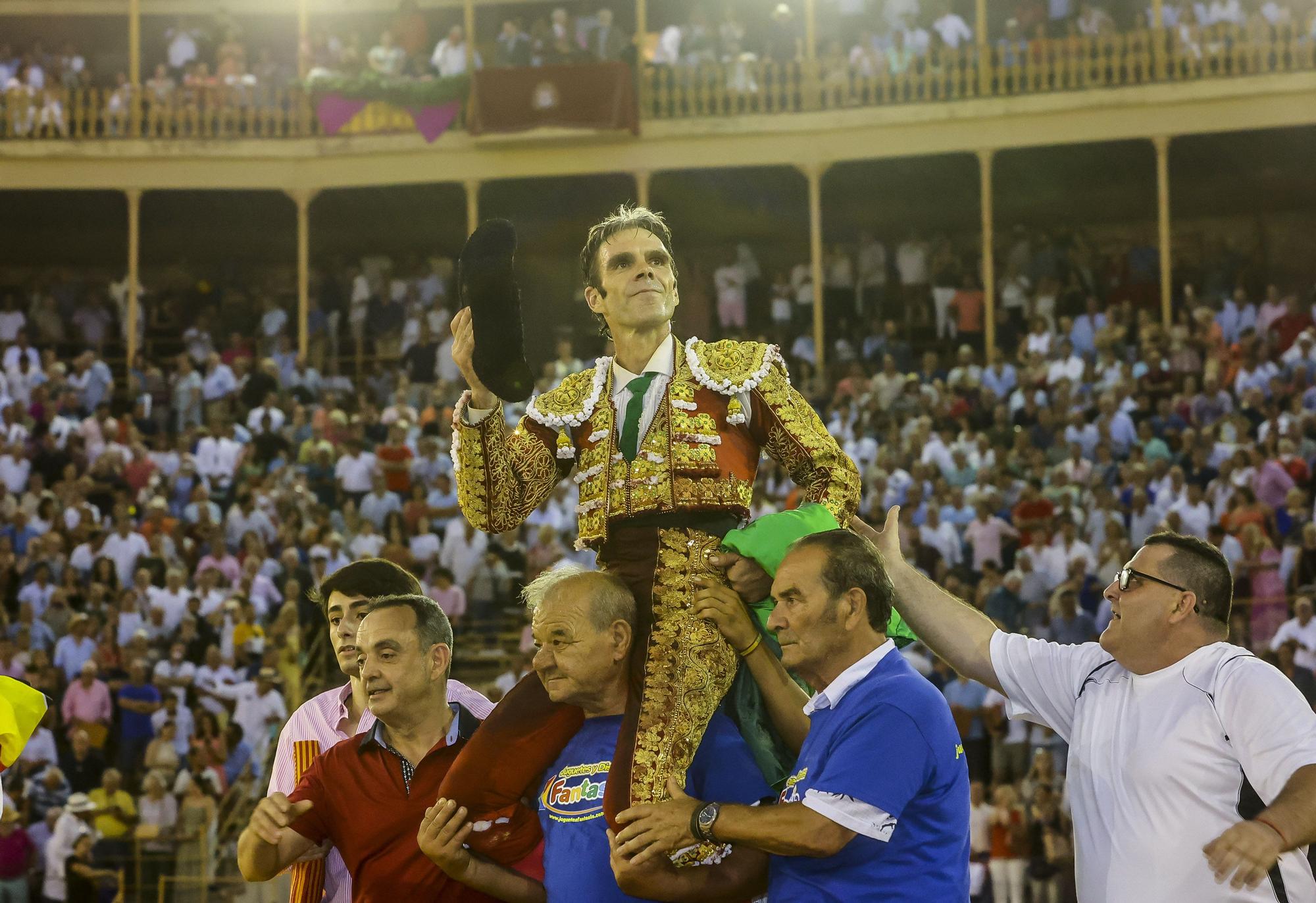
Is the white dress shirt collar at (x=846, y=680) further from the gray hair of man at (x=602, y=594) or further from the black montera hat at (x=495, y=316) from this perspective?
the black montera hat at (x=495, y=316)

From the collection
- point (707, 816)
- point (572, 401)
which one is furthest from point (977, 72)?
point (707, 816)

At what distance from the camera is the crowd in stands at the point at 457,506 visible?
35.0 feet

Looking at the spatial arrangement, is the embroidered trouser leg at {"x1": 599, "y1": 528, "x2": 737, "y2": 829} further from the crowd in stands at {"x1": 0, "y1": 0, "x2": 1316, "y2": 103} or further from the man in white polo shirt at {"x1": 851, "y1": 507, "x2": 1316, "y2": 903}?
the crowd in stands at {"x1": 0, "y1": 0, "x2": 1316, "y2": 103}

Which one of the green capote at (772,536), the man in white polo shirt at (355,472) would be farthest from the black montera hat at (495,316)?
the man in white polo shirt at (355,472)

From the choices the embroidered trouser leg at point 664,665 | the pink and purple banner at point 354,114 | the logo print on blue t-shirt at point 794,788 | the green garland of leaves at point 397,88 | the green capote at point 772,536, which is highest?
the green garland of leaves at point 397,88

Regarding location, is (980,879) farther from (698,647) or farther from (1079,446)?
(698,647)

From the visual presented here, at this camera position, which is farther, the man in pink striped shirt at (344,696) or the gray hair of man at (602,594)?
the man in pink striped shirt at (344,696)

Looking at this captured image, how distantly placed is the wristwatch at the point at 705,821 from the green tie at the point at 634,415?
3.08 ft

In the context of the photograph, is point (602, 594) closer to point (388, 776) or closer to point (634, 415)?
point (634, 415)

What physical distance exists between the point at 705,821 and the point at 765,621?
2.01 ft

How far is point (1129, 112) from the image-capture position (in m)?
18.5

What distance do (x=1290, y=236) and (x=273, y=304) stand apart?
11.5 m

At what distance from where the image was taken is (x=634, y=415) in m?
4.24

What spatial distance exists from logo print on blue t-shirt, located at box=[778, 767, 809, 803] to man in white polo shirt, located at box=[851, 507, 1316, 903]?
2.34 feet
